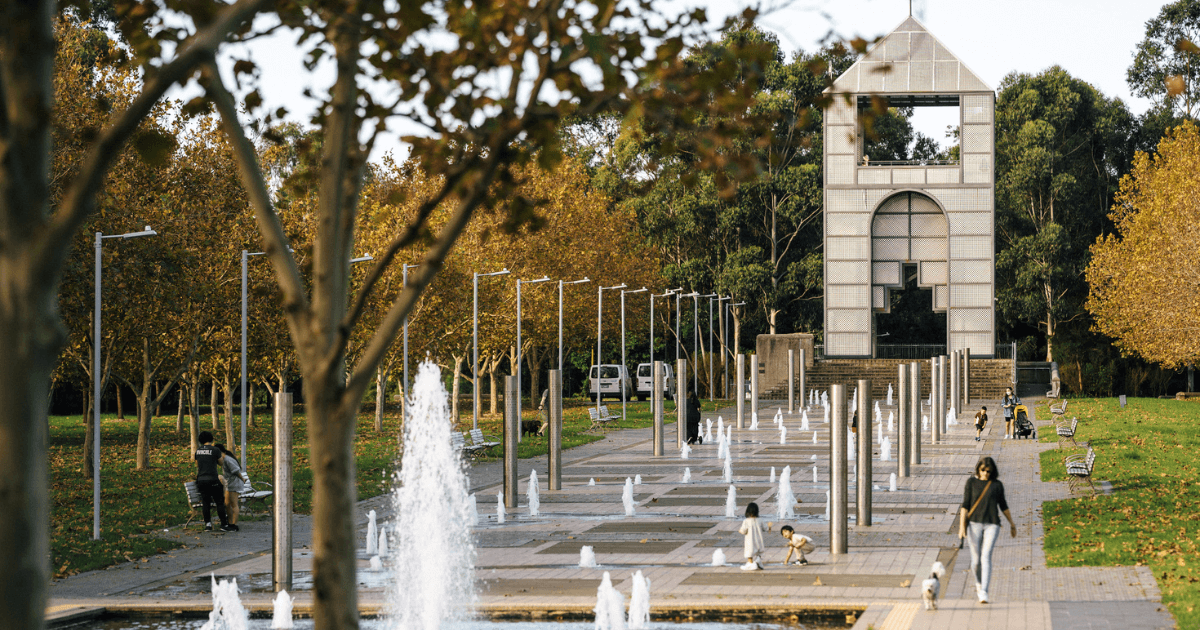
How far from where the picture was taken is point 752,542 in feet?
47.1

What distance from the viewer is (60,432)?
49344 mm

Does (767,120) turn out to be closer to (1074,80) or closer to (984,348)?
(984,348)

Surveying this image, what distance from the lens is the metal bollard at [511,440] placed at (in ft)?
68.7

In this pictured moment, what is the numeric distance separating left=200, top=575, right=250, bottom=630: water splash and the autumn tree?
39.9 metres

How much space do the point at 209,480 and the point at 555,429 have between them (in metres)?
6.43

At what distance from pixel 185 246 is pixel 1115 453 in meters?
20.5

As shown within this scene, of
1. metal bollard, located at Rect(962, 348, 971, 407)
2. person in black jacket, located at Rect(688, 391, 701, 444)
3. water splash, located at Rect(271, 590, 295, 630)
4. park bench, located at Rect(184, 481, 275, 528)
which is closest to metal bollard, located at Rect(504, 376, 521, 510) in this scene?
park bench, located at Rect(184, 481, 275, 528)

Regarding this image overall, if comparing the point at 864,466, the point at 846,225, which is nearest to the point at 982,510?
the point at 864,466

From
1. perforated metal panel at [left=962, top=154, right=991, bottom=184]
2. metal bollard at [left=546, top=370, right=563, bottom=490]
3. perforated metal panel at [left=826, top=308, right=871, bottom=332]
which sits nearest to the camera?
metal bollard at [left=546, top=370, right=563, bottom=490]

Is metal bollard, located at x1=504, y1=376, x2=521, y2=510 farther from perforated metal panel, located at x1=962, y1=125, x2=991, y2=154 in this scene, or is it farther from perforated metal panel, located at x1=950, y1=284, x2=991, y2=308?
perforated metal panel, located at x1=962, y1=125, x2=991, y2=154

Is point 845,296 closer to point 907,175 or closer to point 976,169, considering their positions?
point 907,175

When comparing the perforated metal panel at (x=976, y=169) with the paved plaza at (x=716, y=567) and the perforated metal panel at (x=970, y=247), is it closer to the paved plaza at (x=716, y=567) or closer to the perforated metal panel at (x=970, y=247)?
the perforated metal panel at (x=970, y=247)

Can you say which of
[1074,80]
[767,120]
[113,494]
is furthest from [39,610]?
[1074,80]

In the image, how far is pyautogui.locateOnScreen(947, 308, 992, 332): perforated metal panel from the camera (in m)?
62.8
